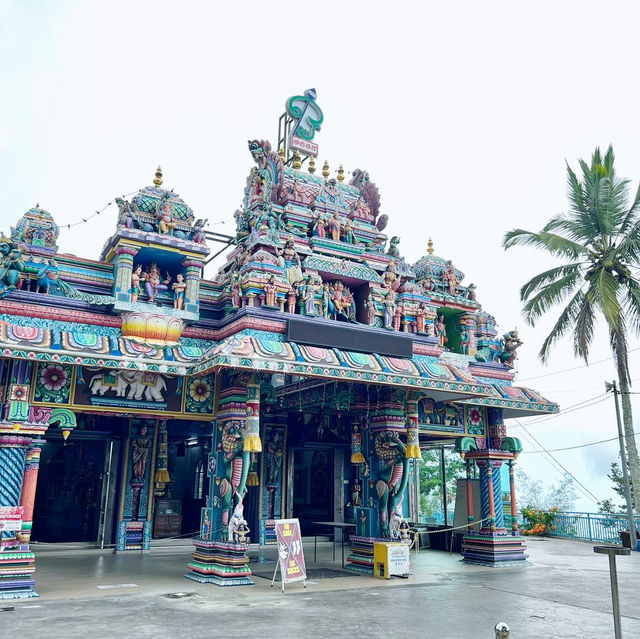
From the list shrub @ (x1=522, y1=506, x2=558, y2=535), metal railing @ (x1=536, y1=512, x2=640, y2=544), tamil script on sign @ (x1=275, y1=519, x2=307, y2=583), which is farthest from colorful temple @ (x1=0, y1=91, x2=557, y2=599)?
shrub @ (x1=522, y1=506, x2=558, y2=535)

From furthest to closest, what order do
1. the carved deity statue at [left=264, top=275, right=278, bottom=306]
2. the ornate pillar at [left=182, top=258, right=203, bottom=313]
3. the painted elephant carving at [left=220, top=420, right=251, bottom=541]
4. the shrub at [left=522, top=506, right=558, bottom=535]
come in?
the shrub at [left=522, top=506, right=558, bottom=535]
the ornate pillar at [left=182, top=258, right=203, bottom=313]
the carved deity statue at [left=264, top=275, right=278, bottom=306]
the painted elephant carving at [left=220, top=420, right=251, bottom=541]

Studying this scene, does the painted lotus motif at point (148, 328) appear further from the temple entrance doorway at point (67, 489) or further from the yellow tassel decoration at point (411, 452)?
the temple entrance doorway at point (67, 489)

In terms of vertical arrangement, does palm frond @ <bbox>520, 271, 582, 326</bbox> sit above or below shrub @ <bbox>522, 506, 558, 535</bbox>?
above

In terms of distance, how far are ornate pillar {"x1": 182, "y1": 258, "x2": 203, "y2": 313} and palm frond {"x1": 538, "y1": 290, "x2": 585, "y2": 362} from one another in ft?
44.5

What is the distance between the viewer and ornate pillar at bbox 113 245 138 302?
1312 cm

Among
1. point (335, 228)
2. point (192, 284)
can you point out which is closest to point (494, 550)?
point (335, 228)

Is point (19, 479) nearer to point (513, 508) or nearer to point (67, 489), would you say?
point (67, 489)

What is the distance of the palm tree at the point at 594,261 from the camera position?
67.5 feet

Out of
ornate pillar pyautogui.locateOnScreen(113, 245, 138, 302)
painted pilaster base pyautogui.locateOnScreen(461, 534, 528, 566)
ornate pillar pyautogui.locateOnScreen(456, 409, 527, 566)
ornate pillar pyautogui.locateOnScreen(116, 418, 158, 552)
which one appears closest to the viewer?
ornate pillar pyautogui.locateOnScreen(113, 245, 138, 302)

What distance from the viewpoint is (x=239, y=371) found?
12.7 metres

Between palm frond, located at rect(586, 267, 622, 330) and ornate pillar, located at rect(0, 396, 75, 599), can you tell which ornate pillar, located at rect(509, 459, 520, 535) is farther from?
ornate pillar, located at rect(0, 396, 75, 599)

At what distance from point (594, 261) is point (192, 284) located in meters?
14.8

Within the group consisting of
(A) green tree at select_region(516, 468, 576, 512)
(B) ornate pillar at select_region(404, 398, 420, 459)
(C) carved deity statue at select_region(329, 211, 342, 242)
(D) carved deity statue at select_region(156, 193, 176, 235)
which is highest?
(C) carved deity statue at select_region(329, 211, 342, 242)

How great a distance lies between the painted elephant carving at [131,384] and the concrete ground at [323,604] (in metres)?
3.69
